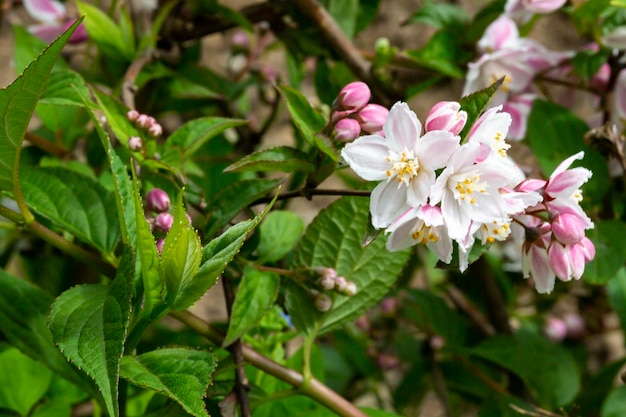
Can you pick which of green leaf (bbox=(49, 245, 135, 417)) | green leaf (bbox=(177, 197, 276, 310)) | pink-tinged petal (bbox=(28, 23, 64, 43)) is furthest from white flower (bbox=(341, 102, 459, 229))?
pink-tinged petal (bbox=(28, 23, 64, 43))

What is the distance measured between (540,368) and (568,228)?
1.68ft

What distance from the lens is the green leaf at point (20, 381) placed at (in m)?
0.90

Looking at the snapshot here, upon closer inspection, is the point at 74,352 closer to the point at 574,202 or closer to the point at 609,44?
the point at 574,202

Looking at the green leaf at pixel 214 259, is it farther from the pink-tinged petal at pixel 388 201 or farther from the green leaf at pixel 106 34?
the green leaf at pixel 106 34

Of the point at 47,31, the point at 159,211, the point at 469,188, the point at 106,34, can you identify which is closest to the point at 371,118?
the point at 469,188

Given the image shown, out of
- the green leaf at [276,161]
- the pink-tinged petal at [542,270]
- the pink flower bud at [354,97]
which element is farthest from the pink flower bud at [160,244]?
the pink-tinged petal at [542,270]

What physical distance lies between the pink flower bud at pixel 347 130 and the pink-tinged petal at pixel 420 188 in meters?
0.07

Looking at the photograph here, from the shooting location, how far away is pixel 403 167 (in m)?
0.65

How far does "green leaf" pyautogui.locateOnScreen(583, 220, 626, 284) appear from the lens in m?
0.92

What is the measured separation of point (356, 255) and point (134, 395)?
13.4 inches

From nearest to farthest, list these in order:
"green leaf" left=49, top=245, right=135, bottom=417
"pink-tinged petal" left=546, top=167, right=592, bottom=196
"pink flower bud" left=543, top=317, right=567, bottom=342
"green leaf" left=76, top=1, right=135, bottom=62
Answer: "green leaf" left=49, top=245, right=135, bottom=417 < "pink-tinged petal" left=546, top=167, right=592, bottom=196 < "green leaf" left=76, top=1, right=135, bottom=62 < "pink flower bud" left=543, top=317, right=567, bottom=342

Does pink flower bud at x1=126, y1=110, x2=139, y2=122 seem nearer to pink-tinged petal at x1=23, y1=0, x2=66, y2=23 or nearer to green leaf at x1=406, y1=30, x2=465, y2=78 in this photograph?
green leaf at x1=406, y1=30, x2=465, y2=78

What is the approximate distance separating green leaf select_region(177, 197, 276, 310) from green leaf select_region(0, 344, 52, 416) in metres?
0.35

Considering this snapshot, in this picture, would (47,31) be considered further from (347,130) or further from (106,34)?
(347,130)
